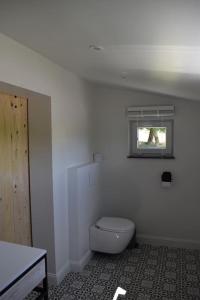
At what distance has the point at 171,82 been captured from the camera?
2.36 m

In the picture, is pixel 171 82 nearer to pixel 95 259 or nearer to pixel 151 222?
pixel 151 222

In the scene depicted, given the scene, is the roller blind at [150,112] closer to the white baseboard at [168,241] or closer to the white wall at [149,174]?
the white wall at [149,174]

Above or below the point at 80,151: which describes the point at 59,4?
above

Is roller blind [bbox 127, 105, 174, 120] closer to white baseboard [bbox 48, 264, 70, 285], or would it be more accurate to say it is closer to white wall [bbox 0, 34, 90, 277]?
white wall [bbox 0, 34, 90, 277]

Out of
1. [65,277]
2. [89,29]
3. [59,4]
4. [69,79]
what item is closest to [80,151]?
[69,79]

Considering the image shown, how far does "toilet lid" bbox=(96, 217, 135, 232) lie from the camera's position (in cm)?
310

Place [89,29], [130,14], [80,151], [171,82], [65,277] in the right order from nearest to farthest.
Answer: [130,14] < [89,29] < [171,82] < [65,277] < [80,151]

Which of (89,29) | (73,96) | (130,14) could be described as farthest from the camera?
(73,96)

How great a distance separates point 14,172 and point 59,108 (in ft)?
2.55

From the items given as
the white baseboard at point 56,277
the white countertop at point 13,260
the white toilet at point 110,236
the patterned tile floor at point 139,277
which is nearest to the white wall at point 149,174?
the patterned tile floor at point 139,277

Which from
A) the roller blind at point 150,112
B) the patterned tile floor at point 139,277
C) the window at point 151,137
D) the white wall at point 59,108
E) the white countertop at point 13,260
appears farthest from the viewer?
the window at point 151,137

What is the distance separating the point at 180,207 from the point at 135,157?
89 centimetres

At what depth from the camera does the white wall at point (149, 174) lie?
3365 millimetres

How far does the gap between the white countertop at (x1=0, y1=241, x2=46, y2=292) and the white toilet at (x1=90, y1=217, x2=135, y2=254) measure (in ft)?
5.08
